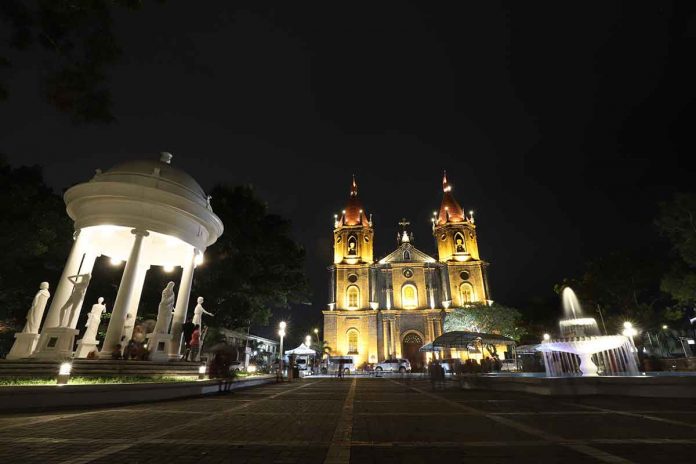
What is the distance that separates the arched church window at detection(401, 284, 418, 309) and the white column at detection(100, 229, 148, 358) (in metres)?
37.2

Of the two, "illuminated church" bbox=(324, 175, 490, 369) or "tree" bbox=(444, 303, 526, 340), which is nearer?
"tree" bbox=(444, 303, 526, 340)

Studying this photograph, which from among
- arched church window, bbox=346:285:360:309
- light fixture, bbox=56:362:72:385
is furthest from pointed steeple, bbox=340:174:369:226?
light fixture, bbox=56:362:72:385

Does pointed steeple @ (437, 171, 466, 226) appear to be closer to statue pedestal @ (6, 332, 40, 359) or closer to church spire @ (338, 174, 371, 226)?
church spire @ (338, 174, 371, 226)

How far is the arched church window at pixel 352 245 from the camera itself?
47.9 m

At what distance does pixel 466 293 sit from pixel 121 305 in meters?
40.6

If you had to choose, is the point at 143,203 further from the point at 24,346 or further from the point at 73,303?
the point at 24,346

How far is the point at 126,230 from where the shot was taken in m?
14.2

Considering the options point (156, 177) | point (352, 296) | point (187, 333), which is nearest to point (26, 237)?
point (156, 177)

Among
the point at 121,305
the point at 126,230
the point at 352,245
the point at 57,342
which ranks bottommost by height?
the point at 57,342

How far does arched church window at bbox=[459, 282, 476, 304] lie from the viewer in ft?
144

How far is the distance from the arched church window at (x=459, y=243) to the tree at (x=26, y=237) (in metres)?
41.9

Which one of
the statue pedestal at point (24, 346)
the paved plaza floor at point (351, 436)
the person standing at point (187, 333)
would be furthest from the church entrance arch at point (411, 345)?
the statue pedestal at point (24, 346)

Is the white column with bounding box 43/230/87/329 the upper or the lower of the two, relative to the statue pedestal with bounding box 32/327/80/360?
upper

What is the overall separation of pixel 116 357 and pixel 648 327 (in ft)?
128
